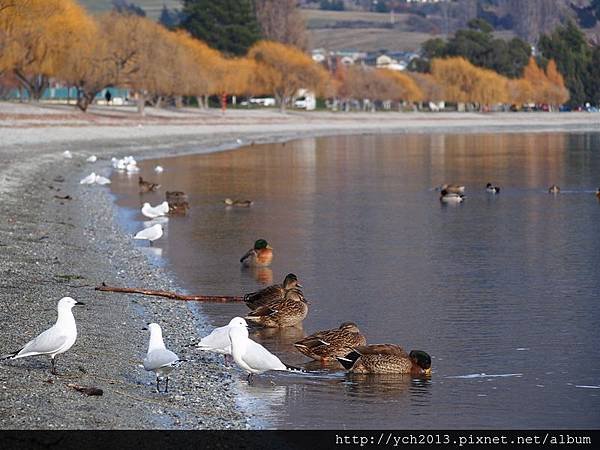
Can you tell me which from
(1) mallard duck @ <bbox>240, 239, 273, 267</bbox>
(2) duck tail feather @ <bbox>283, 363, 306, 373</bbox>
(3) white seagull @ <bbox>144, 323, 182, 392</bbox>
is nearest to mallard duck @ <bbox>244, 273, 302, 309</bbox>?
(2) duck tail feather @ <bbox>283, 363, 306, 373</bbox>

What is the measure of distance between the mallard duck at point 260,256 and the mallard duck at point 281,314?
460 centimetres

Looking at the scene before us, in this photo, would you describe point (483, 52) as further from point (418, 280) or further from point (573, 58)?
point (418, 280)

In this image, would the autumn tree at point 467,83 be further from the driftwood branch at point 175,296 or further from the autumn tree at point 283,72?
the driftwood branch at point 175,296

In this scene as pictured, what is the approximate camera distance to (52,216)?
2419 centimetres

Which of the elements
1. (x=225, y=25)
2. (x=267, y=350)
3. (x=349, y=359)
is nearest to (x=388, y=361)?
(x=349, y=359)

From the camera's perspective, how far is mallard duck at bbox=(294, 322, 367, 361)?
12.7 metres

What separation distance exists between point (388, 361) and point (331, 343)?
0.79 metres

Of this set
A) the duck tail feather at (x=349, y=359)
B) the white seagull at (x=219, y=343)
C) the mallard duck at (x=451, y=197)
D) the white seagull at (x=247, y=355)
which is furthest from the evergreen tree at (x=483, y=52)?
the white seagull at (x=247, y=355)

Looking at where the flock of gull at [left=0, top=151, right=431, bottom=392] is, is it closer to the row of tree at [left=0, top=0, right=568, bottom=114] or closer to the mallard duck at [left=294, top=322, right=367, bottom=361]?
the mallard duck at [left=294, top=322, right=367, bottom=361]

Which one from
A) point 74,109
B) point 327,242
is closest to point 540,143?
point 74,109

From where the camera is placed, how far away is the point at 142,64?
80125mm

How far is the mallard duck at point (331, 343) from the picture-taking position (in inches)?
501

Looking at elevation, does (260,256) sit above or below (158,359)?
below

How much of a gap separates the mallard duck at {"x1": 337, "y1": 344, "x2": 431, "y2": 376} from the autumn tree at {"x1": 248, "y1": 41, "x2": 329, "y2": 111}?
9737 centimetres
